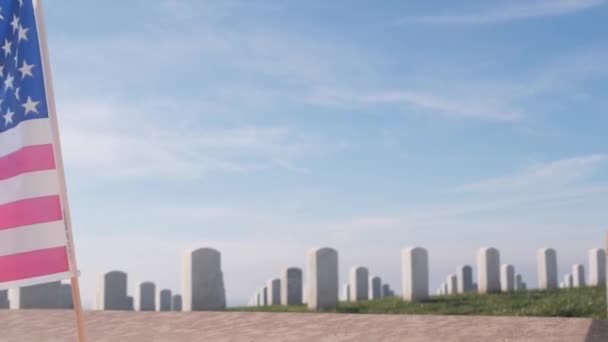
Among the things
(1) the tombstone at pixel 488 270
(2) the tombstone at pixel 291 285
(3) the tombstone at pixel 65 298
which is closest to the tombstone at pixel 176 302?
(3) the tombstone at pixel 65 298

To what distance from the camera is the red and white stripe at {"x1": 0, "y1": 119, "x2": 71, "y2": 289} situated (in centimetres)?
566

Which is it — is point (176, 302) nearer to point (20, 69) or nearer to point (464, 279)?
point (464, 279)

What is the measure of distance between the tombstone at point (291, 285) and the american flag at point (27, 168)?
42.4 feet

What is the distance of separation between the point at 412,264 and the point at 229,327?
948cm

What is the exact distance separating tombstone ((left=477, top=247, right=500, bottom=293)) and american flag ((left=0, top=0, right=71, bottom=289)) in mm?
16020

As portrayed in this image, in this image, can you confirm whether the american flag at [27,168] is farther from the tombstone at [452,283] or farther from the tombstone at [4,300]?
the tombstone at [452,283]

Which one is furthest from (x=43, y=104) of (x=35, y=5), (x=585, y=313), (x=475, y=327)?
(x=585, y=313)

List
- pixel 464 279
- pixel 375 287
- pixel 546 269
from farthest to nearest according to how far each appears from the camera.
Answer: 1. pixel 375 287
2. pixel 464 279
3. pixel 546 269

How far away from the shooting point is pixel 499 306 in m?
14.8

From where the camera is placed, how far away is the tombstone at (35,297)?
16266 mm

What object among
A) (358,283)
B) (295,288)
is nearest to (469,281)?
(358,283)

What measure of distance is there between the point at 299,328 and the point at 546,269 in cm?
1532

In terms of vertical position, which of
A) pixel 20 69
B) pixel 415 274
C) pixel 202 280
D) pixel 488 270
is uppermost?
pixel 20 69

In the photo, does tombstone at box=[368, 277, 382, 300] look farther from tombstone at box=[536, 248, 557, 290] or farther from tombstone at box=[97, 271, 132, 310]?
tombstone at box=[97, 271, 132, 310]
